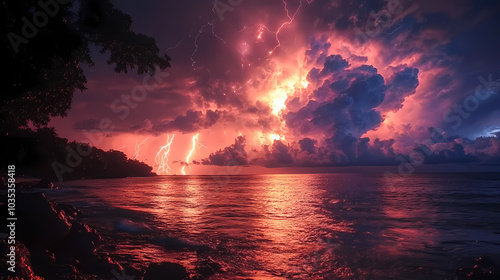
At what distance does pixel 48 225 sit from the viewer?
9398mm

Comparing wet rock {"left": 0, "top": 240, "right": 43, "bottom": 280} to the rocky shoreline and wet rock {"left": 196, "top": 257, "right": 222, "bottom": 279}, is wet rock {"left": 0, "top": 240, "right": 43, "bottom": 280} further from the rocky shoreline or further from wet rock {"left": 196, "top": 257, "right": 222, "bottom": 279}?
wet rock {"left": 196, "top": 257, "right": 222, "bottom": 279}

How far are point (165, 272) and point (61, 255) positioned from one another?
11.9ft

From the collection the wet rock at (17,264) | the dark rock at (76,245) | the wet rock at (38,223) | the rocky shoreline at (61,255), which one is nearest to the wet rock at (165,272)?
the rocky shoreline at (61,255)

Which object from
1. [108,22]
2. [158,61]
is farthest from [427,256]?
[108,22]

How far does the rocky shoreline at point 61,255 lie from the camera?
6.70 m

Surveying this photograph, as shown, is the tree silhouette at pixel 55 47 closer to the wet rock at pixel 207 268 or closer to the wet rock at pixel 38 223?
the wet rock at pixel 38 223

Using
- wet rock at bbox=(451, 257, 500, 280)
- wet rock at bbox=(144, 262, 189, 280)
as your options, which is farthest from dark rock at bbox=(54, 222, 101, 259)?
wet rock at bbox=(451, 257, 500, 280)

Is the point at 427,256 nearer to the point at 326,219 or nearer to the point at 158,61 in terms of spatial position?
the point at 326,219

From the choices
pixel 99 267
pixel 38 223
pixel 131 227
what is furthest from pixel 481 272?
pixel 131 227

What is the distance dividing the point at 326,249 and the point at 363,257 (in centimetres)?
175

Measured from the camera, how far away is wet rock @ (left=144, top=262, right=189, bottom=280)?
756 cm

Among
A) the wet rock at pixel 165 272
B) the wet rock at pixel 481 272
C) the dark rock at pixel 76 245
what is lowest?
the wet rock at pixel 481 272

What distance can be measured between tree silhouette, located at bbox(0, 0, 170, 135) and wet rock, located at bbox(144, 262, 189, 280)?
270 inches

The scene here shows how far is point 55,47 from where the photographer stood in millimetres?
8156
